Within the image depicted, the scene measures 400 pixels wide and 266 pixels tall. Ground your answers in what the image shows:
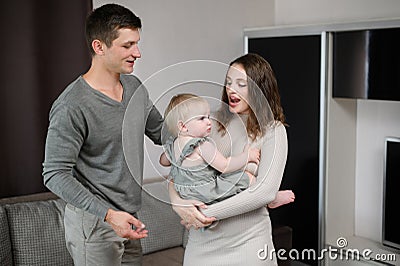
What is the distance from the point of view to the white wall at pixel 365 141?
3.33m

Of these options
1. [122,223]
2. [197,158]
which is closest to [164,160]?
[197,158]

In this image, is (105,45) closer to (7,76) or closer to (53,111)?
(53,111)

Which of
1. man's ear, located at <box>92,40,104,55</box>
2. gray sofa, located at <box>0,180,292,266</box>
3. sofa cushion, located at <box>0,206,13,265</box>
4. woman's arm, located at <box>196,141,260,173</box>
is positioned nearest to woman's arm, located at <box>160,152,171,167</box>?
woman's arm, located at <box>196,141,260,173</box>

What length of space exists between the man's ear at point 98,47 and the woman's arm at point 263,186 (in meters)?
0.54

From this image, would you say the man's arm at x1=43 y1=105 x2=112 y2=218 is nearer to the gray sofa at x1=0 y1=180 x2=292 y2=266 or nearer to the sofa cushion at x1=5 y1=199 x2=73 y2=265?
the gray sofa at x1=0 y1=180 x2=292 y2=266

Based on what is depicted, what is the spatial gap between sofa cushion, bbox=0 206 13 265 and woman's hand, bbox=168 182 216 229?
42.6 inches

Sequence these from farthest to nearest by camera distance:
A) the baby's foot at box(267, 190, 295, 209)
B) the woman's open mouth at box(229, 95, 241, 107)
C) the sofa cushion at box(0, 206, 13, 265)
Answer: the sofa cushion at box(0, 206, 13, 265) → the baby's foot at box(267, 190, 295, 209) → the woman's open mouth at box(229, 95, 241, 107)

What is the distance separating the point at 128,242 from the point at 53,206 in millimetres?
973

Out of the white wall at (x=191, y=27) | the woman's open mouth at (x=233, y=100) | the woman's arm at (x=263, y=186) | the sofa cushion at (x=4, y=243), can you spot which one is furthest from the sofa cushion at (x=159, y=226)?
the woman's open mouth at (x=233, y=100)

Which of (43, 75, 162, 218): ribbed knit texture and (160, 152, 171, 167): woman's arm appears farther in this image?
(160, 152, 171, 167): woman's arm

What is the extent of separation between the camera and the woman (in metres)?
1.72

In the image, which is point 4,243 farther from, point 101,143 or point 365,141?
point 365,141

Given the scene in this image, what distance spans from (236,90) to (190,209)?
37cm

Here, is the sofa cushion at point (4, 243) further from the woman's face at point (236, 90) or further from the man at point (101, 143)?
the woman's face at point (236, 90)
